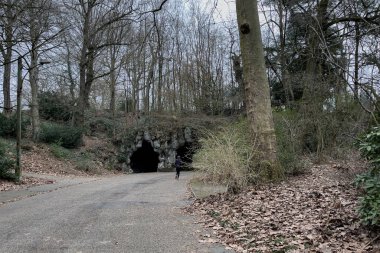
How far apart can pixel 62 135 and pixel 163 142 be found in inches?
351

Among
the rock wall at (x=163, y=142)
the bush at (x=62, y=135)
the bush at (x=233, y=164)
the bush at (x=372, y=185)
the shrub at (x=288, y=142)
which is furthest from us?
the rock wall at (x=163, y=142)

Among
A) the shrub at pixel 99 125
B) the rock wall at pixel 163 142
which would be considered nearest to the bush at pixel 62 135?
the rock wall at pixel 163 142

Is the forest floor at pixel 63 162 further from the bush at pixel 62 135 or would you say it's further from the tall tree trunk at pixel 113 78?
the tall tree trunk at pixel 113 78

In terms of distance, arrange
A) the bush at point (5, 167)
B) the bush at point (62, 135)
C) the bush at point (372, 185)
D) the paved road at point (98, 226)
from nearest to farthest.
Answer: the bush at point (372, 185)
the paved road at point (98, 226)
the bush at point (5, 167)
the bush at point (62, 135)

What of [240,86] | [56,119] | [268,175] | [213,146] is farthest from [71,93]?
[268,175]

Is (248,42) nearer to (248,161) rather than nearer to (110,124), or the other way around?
(248,161)

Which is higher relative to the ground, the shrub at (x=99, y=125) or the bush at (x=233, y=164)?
the shrub at (x=99, y=125)

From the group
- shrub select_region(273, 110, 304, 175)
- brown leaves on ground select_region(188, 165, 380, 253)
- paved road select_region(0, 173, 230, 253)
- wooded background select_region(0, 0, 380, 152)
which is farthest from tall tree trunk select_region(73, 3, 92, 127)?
brown leaves on ground select_region(188, 165, 380, 253)

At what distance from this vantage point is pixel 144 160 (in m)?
Answer: 38.6

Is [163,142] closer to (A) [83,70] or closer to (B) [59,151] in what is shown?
(A) [83,70]

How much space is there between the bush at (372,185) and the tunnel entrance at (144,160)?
30.4 m

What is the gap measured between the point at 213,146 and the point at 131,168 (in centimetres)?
2353

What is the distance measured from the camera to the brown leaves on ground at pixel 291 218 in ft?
18.3

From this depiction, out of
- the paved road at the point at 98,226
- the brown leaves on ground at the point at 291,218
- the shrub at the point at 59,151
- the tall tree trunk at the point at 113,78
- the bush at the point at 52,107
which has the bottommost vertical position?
the paved road at the point at 98,226
